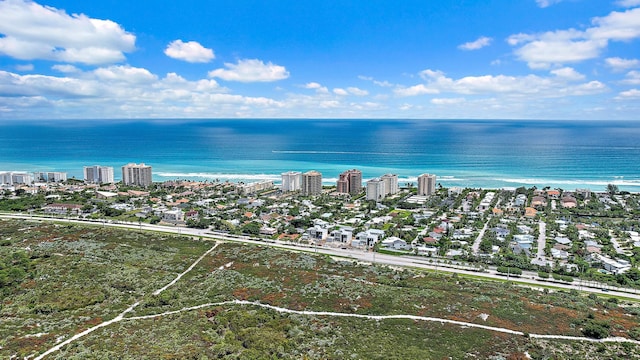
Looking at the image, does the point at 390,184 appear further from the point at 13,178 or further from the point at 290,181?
the point at 13,178

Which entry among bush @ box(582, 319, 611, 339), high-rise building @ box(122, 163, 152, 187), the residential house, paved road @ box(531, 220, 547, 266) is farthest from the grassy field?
high-rise building @ box(122, 163, 152, 187)

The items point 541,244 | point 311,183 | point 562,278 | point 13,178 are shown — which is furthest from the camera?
point 13,178

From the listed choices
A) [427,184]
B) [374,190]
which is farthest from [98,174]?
[427,184]

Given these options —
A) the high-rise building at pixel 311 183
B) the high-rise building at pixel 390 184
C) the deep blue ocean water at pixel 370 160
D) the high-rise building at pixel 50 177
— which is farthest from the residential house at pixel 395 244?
the high-rise building at pixel 50 177

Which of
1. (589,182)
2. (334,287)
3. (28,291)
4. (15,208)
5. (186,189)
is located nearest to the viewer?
(28,291)

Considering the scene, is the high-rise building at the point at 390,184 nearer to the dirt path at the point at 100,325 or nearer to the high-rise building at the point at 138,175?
the dirt path at the point at 100,325

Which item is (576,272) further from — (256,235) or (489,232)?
(256,235)

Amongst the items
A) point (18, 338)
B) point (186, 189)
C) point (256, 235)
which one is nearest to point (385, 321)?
point (18, 338)
